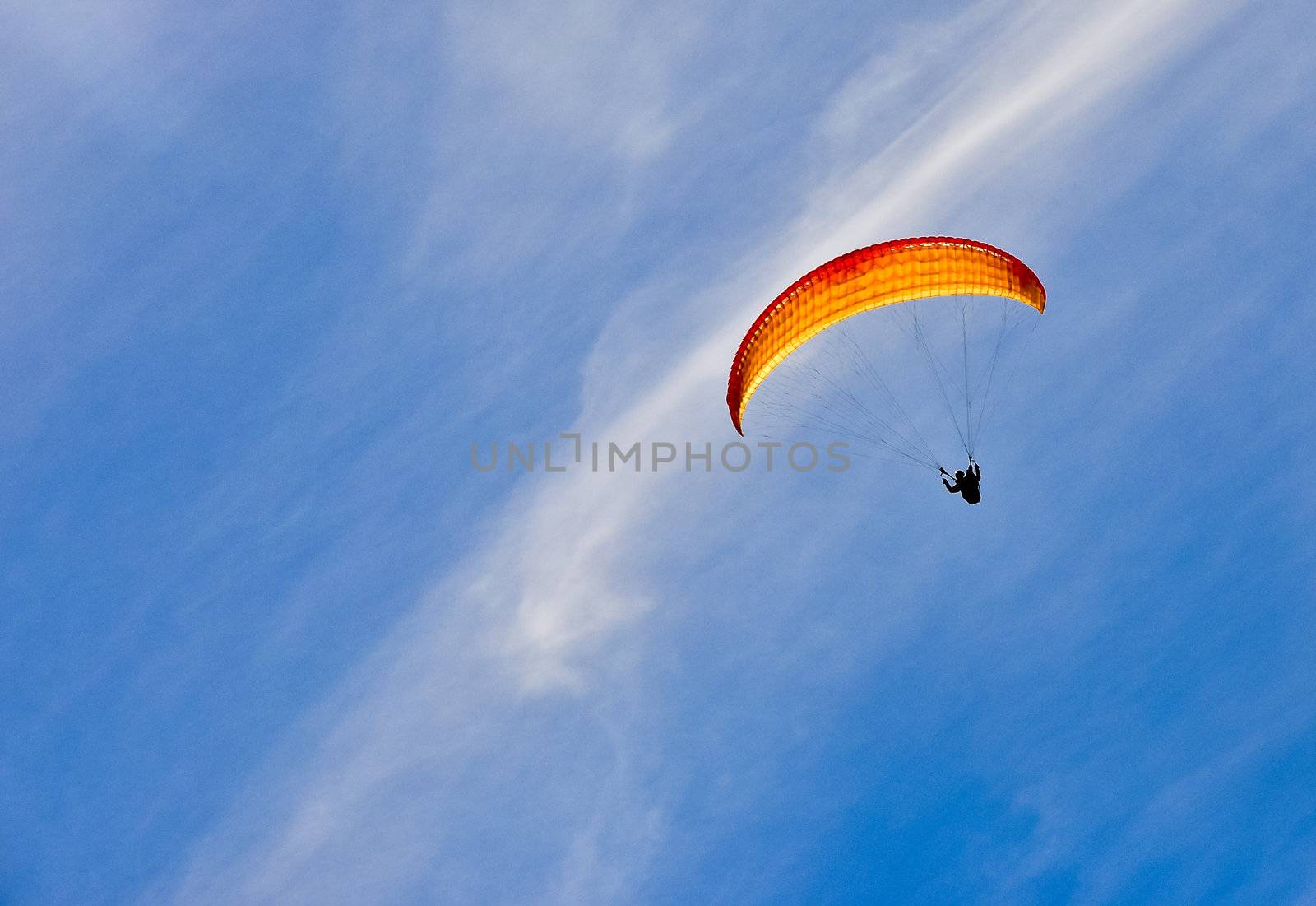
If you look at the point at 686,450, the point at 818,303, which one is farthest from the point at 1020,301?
the point at 686,450

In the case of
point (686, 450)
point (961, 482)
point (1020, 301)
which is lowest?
point (961, 482)

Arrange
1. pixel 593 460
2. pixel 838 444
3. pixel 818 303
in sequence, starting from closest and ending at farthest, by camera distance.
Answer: pixel 818 303 → pixel 838 444 → pixel 593 460

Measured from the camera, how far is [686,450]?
5931 cm

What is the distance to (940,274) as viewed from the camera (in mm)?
46344

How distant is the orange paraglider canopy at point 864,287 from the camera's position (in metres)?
45.3

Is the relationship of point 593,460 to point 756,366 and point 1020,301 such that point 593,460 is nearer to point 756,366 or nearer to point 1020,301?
point 756,366

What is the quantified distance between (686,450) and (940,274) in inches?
624

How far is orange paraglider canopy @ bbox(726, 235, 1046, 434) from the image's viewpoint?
45344mm

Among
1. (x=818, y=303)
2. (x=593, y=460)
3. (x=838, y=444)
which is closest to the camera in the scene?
(x=818, y=303)

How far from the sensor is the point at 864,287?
45969mm

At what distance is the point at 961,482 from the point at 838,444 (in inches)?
271

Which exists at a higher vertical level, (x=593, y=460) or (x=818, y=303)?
(x=593, y=460)

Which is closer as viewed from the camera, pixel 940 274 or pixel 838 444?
pixel 940 274

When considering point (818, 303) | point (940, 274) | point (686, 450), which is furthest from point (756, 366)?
point (686, 450)
